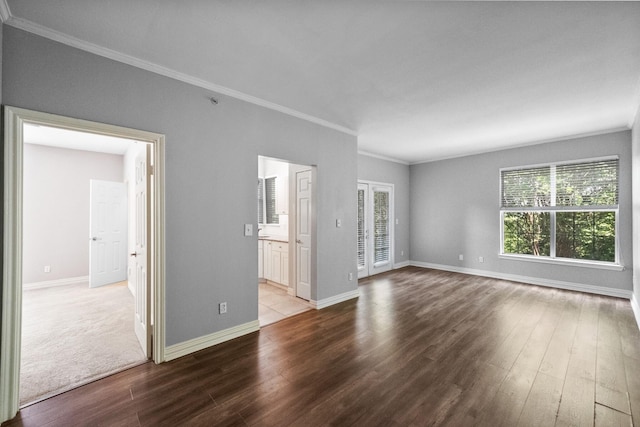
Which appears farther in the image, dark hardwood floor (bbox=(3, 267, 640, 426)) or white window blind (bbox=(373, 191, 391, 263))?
white window blind (bbox=(373, 191, 391, 263))

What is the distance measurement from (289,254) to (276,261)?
0.55 metres

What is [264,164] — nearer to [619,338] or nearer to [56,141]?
[56,141]

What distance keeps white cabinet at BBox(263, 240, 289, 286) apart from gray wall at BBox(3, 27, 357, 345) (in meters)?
1.68

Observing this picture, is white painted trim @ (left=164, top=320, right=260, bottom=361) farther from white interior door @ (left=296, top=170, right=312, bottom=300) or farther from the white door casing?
the white door casing

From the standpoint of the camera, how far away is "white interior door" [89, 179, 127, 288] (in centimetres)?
528

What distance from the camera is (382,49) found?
90.9 inches

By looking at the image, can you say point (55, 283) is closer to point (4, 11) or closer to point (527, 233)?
point (4, 11)

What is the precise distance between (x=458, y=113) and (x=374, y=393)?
3634mm

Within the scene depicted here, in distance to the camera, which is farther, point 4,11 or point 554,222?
point 554,222

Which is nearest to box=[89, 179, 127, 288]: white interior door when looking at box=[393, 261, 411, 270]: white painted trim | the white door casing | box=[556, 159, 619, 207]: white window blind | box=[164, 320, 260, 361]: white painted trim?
box=[164, 320, 260, 361]: white painted trim

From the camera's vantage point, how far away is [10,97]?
75.9 inches

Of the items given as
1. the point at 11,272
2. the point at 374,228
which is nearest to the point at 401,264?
the point at 374,228

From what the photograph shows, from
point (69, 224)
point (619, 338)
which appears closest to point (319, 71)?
point (619, 338)

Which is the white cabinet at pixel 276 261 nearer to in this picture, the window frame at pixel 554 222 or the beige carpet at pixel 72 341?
the beige carpet at pixel 72 341
